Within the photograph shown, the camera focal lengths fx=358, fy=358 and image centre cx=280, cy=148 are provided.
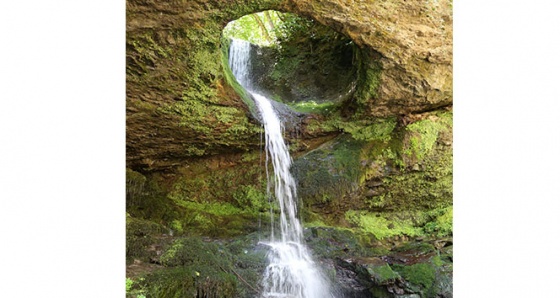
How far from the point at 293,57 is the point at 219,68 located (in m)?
4.18

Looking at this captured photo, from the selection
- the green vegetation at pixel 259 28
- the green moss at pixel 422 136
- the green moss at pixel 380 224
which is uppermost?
the green vegetation at pixel 259 28

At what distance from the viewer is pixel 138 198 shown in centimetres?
638

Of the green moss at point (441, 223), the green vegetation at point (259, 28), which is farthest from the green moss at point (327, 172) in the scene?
the green vegetation at point (259, 28)

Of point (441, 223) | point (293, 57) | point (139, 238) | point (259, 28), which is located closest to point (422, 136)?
point (441, 223)

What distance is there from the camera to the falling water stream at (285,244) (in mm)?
4691

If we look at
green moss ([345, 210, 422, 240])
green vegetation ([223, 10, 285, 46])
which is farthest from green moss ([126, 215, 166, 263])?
green vegetation ([223, 10, 285, 46])

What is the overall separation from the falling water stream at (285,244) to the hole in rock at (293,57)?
1.62 m

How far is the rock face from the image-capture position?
4633 mm

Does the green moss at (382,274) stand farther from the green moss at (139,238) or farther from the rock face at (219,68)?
the rock face at (219,68)

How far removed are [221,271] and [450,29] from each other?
16.0ft

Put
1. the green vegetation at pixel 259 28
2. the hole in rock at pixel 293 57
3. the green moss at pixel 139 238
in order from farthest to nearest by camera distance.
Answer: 1. the green vegetation at pixel 259 28
2. the hole in rock at pixel 293 57
3. the green moss at pixel 139 238

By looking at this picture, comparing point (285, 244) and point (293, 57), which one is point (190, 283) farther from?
point (293, 57)
